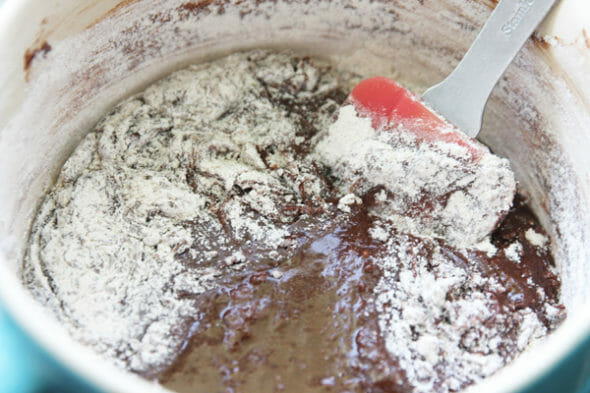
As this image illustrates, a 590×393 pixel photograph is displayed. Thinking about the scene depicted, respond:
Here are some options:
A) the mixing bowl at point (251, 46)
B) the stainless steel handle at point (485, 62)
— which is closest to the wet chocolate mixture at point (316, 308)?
the mixing bowl at point (251, 46)

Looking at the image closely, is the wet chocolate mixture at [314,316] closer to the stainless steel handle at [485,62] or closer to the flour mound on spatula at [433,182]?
the flour mound on spatula at [433,182]

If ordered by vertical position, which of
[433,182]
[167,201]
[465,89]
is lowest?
[167,201]

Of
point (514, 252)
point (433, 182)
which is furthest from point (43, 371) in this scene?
point (514, 252)

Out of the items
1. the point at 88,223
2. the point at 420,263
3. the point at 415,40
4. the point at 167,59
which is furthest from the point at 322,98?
the point at 88,223

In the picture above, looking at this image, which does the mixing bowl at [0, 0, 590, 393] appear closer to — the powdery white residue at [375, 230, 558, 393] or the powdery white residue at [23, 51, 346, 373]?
the powdery white residue at [23, 51, 346, 373]

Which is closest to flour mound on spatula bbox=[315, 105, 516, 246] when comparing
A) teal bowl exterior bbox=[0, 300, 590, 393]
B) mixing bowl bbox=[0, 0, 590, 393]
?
mixing bowl bbox=[0, 0, 590, 393]

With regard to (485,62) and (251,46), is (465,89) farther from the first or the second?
(251,46)

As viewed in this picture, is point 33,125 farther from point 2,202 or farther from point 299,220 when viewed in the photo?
point 299,220
